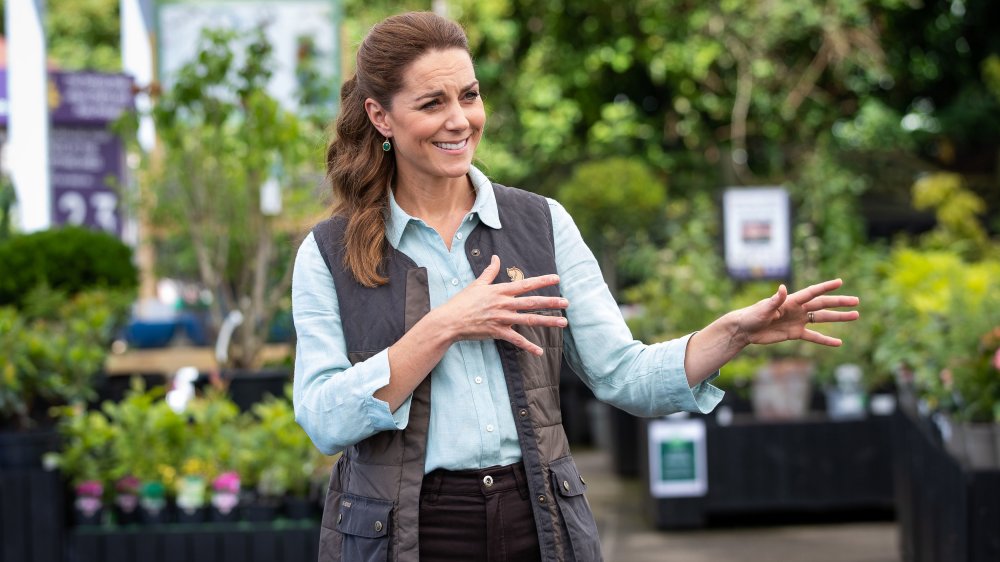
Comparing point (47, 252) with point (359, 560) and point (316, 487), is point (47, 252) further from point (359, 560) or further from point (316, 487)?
point (359, 560)

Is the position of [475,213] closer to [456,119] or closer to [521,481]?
[456,119]

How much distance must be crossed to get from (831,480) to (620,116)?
905 cm

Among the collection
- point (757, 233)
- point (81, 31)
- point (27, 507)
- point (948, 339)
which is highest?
point (81, 31)

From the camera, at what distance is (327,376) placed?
82.3 inches

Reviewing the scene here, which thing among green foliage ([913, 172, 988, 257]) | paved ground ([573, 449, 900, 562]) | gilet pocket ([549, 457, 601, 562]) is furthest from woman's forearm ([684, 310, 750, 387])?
green foliage ([913, 172, 988, 257])

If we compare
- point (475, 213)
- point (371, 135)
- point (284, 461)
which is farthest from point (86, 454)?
point (475, 213)

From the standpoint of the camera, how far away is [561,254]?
225 centimetres

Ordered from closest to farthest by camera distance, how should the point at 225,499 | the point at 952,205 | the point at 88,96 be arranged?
the point at 225,499, the point at 88,96, the point at 952,205

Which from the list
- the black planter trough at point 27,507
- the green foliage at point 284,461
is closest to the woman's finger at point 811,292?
the green foliage at point 284,461

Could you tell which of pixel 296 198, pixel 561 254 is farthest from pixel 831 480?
pixel 561 254

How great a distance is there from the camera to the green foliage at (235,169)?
298 inches

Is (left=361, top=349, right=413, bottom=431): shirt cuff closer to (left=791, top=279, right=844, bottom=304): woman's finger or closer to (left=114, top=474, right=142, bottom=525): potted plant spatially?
(left=791, top=279, right=844, bottom=304): woman's finger

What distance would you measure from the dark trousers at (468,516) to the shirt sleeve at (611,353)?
27 cm

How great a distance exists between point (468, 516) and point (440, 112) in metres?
0.65
